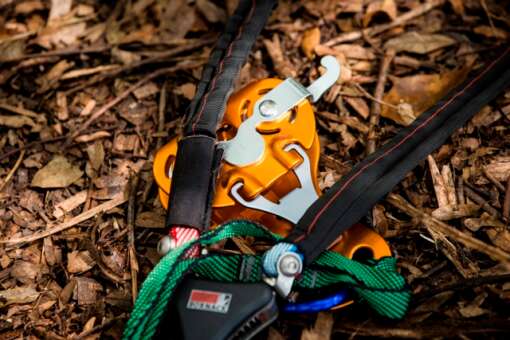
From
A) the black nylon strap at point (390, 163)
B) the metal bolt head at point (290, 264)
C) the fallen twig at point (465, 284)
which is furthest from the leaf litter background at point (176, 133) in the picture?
the metal bolt head at point (290, 264)

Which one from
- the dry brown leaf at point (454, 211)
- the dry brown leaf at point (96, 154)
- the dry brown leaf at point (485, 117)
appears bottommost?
the dry brown leaf at point (454, 211)

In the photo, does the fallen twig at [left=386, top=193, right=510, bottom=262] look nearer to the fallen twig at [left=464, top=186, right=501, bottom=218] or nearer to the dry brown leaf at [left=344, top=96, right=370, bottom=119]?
the fallen twig at [left=464, top=186, right=501, bottom=218]

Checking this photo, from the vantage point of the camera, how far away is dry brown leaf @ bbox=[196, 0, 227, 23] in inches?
115

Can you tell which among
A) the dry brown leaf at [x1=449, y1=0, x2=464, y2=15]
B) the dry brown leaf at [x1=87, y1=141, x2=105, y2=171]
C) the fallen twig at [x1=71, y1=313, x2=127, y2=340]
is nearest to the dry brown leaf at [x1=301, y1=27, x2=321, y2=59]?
the dry brown leaf at [x1=449, y1=0, x2=464, y2=15]

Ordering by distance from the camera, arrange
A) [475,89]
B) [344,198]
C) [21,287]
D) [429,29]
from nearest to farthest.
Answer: [344,198] → [21,287] → [475,89] → [429,29]

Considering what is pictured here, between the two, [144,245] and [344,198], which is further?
[144,245]

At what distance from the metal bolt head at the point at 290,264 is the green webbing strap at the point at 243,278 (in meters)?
0.12

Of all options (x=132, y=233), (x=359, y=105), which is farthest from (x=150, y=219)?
(x=359, y=105)

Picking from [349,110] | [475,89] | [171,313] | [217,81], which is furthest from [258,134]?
[475,89]

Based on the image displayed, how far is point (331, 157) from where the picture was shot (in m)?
2.38

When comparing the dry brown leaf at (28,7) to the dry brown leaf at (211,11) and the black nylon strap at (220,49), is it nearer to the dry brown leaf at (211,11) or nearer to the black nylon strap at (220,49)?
the dry brown leaf at (211,11)

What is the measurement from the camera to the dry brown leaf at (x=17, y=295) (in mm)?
2137

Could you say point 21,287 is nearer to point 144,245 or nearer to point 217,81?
point 144,245

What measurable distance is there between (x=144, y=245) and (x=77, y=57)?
1143 millimetres
